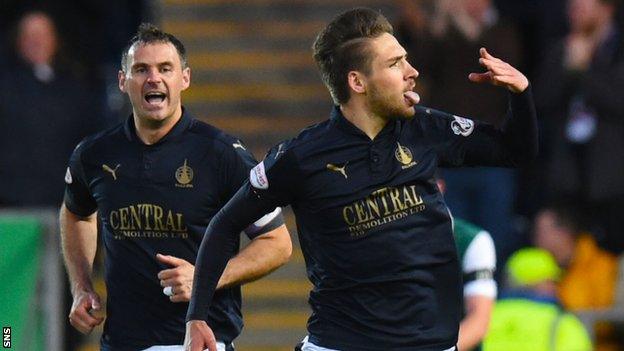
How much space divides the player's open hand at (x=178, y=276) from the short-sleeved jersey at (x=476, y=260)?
1742mm

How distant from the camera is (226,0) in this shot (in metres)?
13.4

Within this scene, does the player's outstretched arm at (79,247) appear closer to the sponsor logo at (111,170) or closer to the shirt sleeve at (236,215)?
the sponsor logo at (111,170)

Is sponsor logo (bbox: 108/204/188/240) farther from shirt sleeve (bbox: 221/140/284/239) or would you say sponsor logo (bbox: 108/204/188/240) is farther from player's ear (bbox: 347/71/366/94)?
player's ear (bbox: 347/71/366/94)

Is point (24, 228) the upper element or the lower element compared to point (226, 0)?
lower

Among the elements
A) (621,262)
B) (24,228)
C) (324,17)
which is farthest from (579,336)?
(324,17)

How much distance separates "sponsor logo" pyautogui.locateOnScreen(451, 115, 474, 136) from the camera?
6.06 m

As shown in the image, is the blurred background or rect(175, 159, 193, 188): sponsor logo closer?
rect(175, 159, 193, 188): sponsor logo

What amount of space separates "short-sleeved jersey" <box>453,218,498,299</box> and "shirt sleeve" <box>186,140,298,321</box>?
1.79 meters

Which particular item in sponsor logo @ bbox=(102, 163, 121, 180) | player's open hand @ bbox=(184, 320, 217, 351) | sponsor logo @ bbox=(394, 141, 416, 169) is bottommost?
player's open hand @ bbox=(184, 320, 217, 351)

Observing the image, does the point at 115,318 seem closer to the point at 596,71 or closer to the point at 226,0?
the point at 596,71

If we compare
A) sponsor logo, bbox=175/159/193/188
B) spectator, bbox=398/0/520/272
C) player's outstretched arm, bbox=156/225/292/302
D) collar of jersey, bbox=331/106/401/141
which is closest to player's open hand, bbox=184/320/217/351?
player's outstretched arm, bbox=156/225/292/302

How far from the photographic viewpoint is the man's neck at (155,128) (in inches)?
264

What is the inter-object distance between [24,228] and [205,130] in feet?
10.4

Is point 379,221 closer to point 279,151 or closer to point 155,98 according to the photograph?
point 279,151
